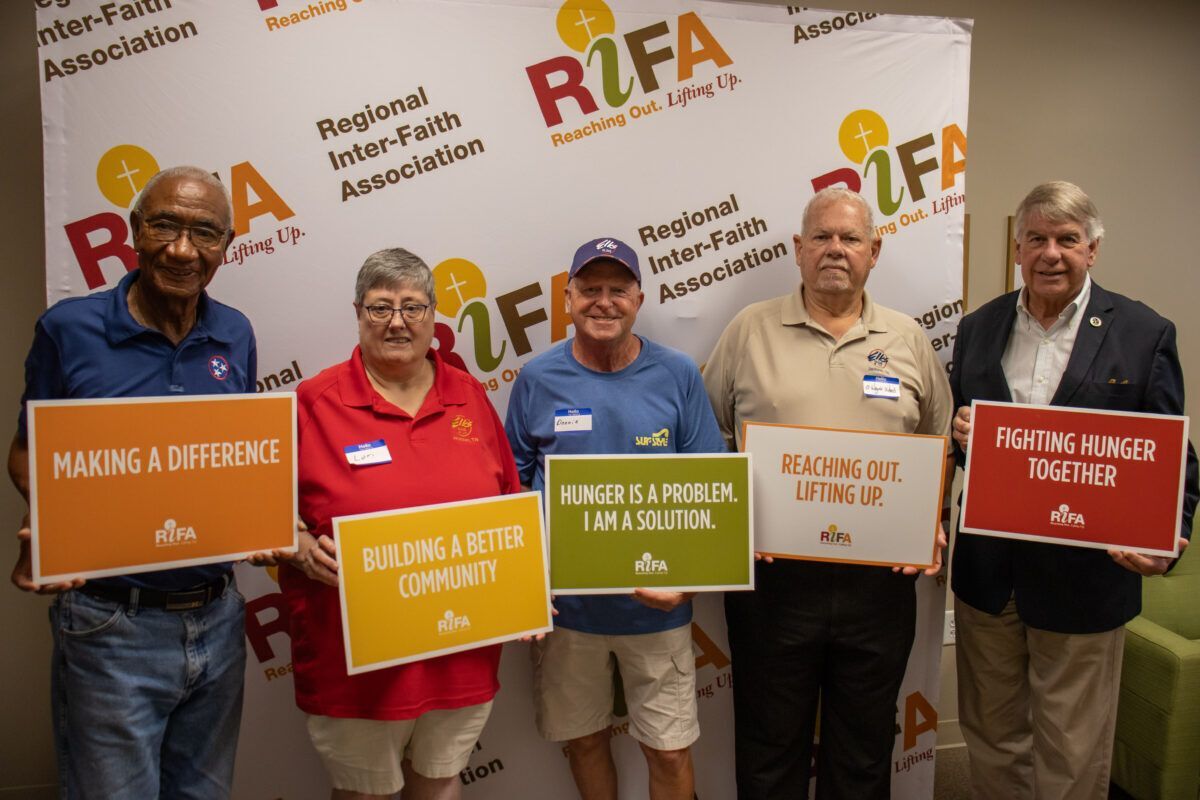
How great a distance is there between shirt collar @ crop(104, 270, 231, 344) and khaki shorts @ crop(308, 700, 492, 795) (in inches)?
39.4

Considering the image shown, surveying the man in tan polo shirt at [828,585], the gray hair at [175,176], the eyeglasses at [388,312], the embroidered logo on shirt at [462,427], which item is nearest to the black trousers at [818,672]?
the man in tan polo shirt at [828,585]

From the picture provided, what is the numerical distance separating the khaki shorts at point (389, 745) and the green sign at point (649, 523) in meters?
0.44

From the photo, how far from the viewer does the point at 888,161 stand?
2633 millimetres

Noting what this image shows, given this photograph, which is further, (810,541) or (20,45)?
(20,45)

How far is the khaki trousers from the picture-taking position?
2.15 m

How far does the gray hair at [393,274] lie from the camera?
177 cm

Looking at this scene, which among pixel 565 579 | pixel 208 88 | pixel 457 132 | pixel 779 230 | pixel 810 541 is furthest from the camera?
pixel 779 230

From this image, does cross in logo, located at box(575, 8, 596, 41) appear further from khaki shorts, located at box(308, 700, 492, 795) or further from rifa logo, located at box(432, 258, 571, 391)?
khaki shorts, located at box(308, 700, 492, 795)

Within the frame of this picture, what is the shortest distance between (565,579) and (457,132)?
1491mm

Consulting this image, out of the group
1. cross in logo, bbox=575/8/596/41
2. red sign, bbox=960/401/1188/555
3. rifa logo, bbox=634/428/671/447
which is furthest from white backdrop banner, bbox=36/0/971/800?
red sign, bbox=960/401/1188/555

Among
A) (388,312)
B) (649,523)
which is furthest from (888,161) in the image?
(388,312)

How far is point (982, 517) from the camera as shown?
199 cm

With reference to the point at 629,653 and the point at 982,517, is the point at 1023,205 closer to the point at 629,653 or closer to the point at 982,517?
the point at 982,517

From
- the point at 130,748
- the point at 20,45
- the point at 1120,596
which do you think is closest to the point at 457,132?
the point at 20,45
